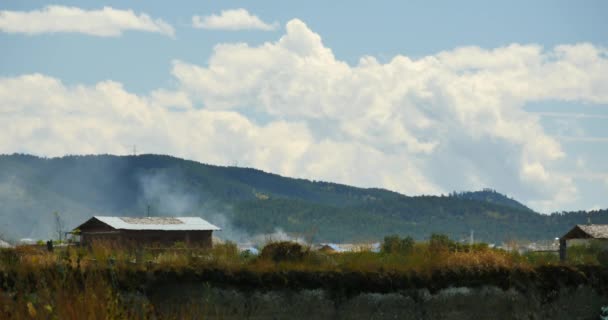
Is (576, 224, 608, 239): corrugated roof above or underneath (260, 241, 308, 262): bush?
above

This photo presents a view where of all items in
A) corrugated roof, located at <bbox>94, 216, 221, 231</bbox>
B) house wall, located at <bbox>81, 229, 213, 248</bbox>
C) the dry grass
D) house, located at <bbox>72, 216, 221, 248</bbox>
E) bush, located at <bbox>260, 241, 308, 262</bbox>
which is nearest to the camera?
the dry grass

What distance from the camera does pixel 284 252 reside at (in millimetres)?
28422

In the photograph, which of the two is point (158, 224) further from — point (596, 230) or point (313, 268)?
point (313, 268)

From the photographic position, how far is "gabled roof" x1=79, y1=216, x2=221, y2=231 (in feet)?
273

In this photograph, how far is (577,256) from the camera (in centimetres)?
3253

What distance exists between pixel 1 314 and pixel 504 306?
695 inches

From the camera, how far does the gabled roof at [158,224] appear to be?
273 ft

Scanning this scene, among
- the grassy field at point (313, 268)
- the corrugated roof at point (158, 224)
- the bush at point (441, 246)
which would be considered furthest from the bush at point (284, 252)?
the corrugated roof at point (158, 224)

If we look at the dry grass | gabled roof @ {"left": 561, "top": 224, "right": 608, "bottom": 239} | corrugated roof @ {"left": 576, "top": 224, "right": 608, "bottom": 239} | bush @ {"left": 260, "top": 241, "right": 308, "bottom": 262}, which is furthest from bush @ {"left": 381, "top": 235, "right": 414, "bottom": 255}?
corrugated roof @ {"left": 576, "top": 224, "right": 608, "bottom": 239}

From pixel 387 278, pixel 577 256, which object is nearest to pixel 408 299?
pixel 387 278

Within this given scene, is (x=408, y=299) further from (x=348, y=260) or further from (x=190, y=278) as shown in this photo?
(x=190, y=278)

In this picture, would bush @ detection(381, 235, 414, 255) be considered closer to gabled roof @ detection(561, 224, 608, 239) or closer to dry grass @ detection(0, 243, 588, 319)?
dry grass @ detection(0, 243, 588, 319)

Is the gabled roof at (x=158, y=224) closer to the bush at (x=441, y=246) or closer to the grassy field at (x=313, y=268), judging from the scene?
the bush at (x=441, y=246)

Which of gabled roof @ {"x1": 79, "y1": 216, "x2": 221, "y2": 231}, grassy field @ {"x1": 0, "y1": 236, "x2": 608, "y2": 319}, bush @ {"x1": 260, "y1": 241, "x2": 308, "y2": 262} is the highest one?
gabled roof @ {"x1": 79, "y1": 216, "x2": 221, "y2": 231}
